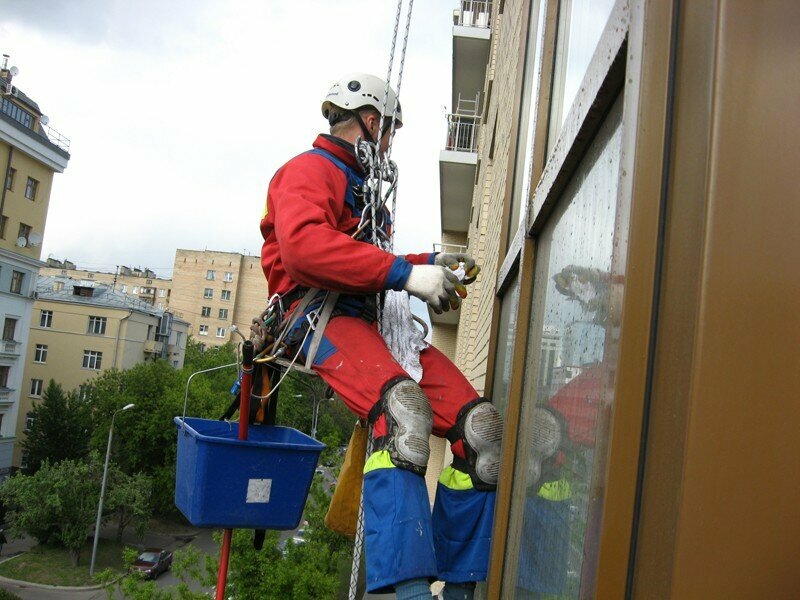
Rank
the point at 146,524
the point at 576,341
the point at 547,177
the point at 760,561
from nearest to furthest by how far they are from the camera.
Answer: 1. the point at 760,561
2. the point at 576,341
3. the point at 547,177
4. the point at 146,524

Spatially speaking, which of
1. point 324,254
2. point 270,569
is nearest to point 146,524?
point 270,569

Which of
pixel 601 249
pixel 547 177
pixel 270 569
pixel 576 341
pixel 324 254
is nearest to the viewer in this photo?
pixel 601 249

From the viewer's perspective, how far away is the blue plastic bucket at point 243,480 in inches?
105

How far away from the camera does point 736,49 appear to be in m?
0.71

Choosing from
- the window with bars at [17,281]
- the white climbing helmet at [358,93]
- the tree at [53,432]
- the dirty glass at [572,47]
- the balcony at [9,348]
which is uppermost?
the window with bars at [17,281]

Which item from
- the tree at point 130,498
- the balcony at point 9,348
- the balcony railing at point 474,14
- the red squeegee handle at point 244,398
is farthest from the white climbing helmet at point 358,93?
the balcony at point 9,348

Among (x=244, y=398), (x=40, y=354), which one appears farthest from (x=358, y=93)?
(x=40, y=354)

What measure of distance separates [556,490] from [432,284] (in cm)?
108

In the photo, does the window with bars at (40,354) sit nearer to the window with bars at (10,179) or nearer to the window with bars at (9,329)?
the window with bars at (9,329)

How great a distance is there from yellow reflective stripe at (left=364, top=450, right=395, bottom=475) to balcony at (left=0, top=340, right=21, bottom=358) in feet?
119

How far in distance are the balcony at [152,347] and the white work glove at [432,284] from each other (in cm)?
4923

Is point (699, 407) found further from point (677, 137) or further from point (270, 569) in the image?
point (270, 569)

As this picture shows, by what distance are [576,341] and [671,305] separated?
0.47 metres

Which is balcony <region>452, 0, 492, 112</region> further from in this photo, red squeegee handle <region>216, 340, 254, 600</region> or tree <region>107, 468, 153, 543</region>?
tree <region>107, 468, 153, 543</region>
